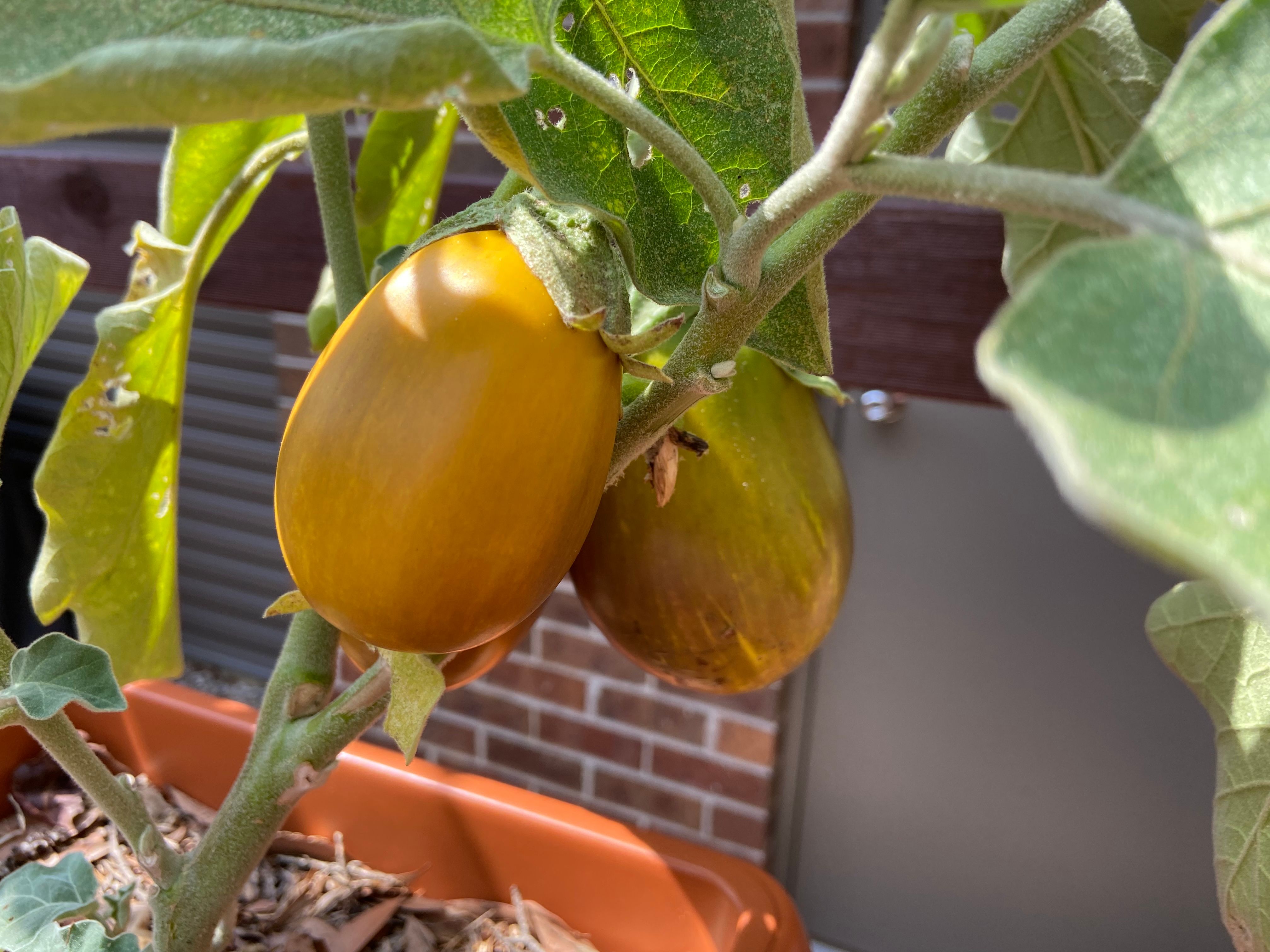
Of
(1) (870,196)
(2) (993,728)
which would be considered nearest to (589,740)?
(2) (993,728)

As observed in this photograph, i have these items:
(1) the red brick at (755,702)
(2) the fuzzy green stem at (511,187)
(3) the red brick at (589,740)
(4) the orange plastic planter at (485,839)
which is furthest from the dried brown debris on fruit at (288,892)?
(3) the red brick at (589,740)

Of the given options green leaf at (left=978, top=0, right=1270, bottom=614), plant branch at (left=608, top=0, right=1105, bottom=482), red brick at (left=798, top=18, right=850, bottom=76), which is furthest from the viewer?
red brick at (left=798, top=18, right=850, bottom=76)

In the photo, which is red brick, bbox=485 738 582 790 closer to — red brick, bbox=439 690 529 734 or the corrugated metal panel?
red brick, bbox=439 690 529 734

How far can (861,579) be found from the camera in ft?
3.65

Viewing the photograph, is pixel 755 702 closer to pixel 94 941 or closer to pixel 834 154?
pixel 94 941

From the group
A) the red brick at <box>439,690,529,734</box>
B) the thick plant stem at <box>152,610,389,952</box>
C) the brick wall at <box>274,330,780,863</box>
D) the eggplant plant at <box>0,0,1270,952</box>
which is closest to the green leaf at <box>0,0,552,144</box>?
the eggplant plant at <box>0,0,1270,952</box>

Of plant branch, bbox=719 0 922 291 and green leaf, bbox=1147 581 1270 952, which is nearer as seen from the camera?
plant branch, bbox=719 0 922 291

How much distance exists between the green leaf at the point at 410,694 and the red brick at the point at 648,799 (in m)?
0.96

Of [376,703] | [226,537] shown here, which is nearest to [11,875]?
[376,703]

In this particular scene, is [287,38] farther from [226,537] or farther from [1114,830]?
[226,537]

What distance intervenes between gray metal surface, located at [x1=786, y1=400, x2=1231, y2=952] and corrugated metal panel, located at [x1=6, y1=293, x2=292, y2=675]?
0.96m

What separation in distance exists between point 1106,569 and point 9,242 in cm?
96

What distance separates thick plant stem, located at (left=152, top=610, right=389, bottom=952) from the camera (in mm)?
359

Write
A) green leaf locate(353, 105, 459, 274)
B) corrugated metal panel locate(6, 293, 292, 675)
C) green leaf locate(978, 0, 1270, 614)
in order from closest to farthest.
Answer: green leaf locate(978, 0, 1270, 614) → green leaf locate(353, 105, 459, 274) → corrugated metal panel locate(6, 293, 292, 675)
